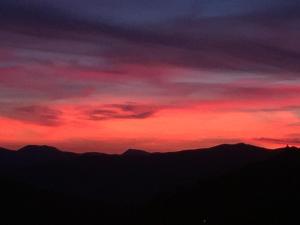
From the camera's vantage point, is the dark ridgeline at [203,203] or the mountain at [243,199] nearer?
the mountain at [243,199]

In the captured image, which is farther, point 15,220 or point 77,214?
point 77,214

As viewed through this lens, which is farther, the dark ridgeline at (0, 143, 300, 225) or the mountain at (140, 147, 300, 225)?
the dark ridgeline at (0, 143, 300, 225)

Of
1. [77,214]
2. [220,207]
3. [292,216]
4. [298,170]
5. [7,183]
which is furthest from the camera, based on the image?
[7,183]

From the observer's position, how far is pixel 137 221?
75938 millimetres

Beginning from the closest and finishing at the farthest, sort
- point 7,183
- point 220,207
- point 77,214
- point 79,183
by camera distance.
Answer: point 220,207
point 77,214
point 7,183
point 79,183

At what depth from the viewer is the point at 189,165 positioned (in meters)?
196

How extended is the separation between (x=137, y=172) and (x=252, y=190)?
114615 mm

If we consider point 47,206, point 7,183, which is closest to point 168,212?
point 47,206

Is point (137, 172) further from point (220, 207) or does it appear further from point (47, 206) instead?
point (220, 207)

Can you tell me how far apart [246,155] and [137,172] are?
115 ft

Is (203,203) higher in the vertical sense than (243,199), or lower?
lower

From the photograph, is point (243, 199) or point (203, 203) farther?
point (203, 203)

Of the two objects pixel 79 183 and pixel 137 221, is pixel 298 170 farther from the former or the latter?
pixel 79 183

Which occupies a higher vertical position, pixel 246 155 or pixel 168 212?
pixel 246 155
